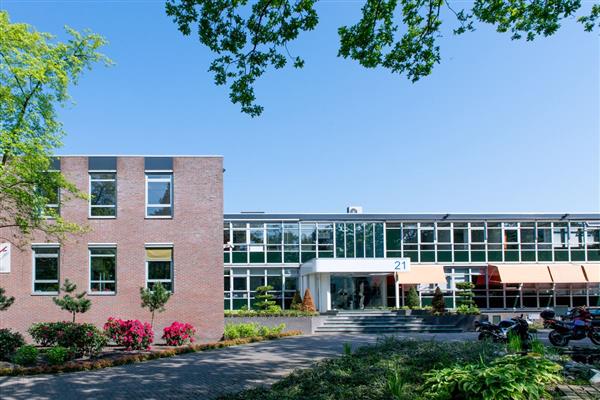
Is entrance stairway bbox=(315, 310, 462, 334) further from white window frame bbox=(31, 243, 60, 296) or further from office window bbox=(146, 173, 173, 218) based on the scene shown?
white window frame bbox=(31, 243, 60, 296)

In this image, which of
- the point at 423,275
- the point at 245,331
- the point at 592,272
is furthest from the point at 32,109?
the point at 592,272

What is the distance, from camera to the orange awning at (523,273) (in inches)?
1350

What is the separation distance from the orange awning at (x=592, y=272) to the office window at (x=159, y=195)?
23967 mm

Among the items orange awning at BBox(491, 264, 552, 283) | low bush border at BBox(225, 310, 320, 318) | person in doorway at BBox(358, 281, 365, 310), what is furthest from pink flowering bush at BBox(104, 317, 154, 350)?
orange awning at BBox(491, 264, 552, 283)

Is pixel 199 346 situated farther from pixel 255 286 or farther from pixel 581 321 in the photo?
pixel 255 286

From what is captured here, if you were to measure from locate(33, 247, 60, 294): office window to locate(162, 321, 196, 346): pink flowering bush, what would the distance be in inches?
197

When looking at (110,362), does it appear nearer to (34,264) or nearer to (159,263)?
(159,263)

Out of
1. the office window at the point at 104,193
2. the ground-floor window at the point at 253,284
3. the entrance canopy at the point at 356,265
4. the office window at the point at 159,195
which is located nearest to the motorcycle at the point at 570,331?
the entrance canopy at the point at 356,265

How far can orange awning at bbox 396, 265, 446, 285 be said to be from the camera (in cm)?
3322

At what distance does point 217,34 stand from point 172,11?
0.83 metres

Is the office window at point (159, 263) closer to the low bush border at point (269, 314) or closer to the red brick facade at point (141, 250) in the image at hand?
the red brick facade at point (141, 250)

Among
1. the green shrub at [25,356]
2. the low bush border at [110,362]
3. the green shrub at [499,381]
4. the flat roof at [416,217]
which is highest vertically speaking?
the flat roof at [416,217]

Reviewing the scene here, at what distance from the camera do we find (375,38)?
36.3 ft

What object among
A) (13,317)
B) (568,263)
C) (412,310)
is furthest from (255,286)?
(568,263)
